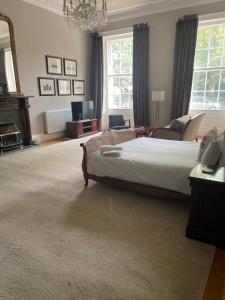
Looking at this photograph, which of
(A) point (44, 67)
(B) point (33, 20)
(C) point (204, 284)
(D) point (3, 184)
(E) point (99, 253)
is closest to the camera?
(C) point (204, 284)

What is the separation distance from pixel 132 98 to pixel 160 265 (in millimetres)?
5761

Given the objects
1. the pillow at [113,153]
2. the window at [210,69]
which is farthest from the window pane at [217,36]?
the pillow at [113,153]

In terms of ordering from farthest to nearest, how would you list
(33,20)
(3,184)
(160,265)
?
(33,20)
(3,184)
(160,265)

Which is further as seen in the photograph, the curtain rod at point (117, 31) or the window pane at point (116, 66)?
the window pane at point (116, 66)

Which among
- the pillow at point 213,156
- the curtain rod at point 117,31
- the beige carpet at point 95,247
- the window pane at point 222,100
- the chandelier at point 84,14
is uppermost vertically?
the curtain rod at point 117,31

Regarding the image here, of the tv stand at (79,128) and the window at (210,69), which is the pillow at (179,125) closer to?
the window at (210,69)

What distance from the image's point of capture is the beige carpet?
1404mm

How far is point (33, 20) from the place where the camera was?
519cm

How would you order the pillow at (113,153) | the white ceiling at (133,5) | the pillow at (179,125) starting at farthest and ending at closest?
the white ceiling at (133,5) → the pillow at (179,125) → the pillow at (113,153)

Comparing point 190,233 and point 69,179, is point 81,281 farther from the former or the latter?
point 69,179

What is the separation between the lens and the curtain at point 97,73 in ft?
22.0

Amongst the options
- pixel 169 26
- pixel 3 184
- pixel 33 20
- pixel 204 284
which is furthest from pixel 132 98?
pixel 204 284

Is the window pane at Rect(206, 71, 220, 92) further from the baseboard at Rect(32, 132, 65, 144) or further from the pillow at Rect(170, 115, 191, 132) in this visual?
the baseboard at Rect(32, 132, 65, 144)

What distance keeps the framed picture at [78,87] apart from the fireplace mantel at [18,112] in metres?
1.90
